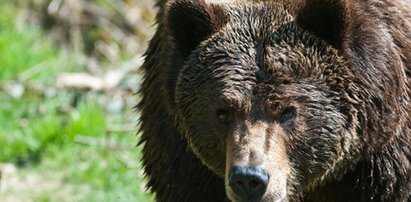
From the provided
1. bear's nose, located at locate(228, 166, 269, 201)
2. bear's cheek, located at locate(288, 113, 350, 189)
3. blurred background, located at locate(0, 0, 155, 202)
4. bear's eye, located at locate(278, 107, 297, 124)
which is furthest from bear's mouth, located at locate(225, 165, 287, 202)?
blurred background, located at locate(0, 0, 155, 202)

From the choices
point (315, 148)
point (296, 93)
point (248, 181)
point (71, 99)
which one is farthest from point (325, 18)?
point (71, 99)

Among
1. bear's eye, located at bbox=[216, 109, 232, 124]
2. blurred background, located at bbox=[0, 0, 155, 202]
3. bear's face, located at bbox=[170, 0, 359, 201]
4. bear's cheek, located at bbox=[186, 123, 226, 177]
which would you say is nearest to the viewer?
bear's face, located at bbox=[170, 0, 359, 201]

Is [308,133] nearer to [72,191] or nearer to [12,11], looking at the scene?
[72,191]

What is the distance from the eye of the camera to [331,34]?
248 inches

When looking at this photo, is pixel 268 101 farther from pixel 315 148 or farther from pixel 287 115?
pixel 315 148

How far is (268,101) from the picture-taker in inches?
239

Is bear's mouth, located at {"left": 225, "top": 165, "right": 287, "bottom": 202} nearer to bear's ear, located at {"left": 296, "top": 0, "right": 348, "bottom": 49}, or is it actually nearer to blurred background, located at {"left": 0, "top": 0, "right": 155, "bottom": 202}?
bear's ear, located at {"left": 296, "top": 0, "right": 348, "bottom": 49}

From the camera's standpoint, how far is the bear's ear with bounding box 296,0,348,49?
6211 millimetres

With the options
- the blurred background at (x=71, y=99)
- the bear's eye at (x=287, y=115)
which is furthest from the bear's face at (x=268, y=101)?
the blurred background at (x=71, y=99)

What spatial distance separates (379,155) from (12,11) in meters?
6.69

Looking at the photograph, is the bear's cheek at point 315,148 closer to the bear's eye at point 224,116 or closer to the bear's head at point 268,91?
the bear's head at point 268,91

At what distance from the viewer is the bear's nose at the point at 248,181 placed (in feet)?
19.0

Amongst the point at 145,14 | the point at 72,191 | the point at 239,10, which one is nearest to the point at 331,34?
the point at 239,10

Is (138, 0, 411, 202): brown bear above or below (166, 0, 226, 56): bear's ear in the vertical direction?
below
